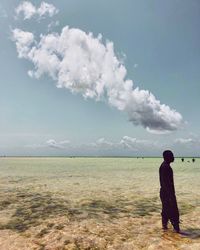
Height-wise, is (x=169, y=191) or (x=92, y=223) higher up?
(x=169, y=191)

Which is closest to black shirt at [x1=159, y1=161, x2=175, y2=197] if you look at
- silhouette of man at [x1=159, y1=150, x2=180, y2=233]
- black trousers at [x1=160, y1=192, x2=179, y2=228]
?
silhouette of man at [x1=159, y1=150, x2=180, y2=233]

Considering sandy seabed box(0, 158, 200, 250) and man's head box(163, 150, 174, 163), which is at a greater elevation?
man's head box(163, 150, 174, 163)

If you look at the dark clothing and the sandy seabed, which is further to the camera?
the dark clothing

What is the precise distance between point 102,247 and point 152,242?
162 centimetres

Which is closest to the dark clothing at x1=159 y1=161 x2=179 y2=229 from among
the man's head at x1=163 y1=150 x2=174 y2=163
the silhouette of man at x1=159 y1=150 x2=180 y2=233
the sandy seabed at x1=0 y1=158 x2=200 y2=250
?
the silhouette of man at x1=159 y1=150 x2=180 y2=233

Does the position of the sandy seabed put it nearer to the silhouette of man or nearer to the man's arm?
the silhouette of man

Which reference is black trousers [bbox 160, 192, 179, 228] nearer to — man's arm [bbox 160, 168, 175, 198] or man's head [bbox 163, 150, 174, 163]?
man's arm [bbox 160, 168, 175, 198]

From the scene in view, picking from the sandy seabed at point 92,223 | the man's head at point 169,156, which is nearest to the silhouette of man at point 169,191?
the man's head at point 169,156

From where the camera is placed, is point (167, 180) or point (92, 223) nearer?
point (167, 180)

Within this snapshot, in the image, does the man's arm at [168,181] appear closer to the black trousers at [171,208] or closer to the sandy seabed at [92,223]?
the black trousers at [171,208]

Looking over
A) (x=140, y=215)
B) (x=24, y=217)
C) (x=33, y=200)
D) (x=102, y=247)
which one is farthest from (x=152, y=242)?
(x=33, y=200)

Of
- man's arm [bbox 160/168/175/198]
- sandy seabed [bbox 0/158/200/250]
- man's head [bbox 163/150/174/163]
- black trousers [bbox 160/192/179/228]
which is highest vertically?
man's head [bbox 163/150/174/163]

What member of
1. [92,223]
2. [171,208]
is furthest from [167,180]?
[92,223]

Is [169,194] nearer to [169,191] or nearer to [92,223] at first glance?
[169,191]
